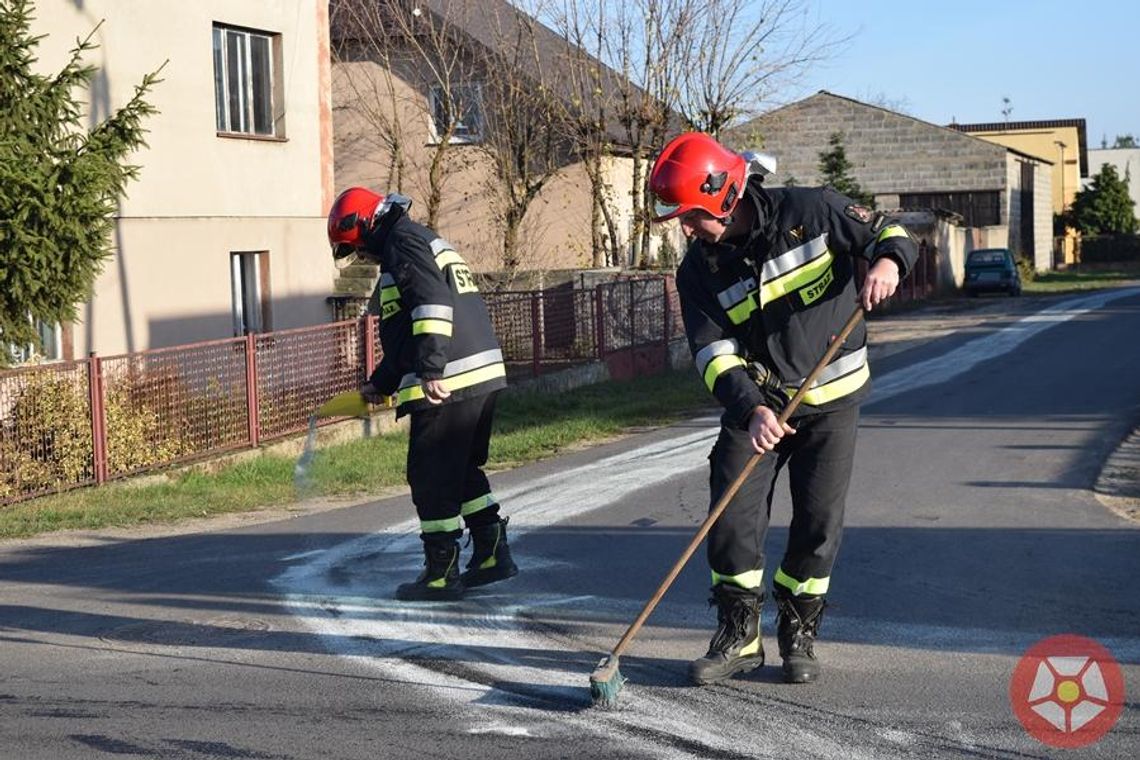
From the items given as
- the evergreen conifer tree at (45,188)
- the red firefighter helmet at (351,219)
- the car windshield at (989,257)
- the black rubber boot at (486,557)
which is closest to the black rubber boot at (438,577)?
the black rubber boot at (486,557)

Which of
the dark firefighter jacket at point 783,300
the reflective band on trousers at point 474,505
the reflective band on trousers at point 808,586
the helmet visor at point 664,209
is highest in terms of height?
the helmet visor at point 664,209

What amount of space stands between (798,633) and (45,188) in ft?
26.8

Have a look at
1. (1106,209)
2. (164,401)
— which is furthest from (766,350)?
(1106,209)

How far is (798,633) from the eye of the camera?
571cm

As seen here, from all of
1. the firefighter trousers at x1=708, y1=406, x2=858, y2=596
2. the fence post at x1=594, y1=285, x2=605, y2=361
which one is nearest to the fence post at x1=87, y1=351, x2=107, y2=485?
the firefighter trousers at x1=708, y1=406, x2=858, y2=596

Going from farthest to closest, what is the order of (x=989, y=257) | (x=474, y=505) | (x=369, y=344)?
1. (x=989, y=257)
2. (x=369, y=344)
3. (x=474, y=505)

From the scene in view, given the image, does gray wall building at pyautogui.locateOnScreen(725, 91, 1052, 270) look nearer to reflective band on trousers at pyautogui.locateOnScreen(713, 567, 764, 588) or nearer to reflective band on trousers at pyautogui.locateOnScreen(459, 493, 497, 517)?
reflective band on trousers at pyautogui.locateOnScreen(459, 493, 497, 517)

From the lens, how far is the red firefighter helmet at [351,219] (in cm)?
725

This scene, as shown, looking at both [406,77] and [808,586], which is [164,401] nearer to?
[808,586]

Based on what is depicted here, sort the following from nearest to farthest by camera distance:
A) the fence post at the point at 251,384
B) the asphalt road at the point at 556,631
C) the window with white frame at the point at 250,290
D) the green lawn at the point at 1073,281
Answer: the asphalt road at the point at 556,631
the fence post at the point at 251,384
the window with white frame at the point at 250,290
the green lawn at the point at 1073,281

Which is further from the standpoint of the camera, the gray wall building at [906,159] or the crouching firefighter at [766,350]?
the gray wall building at [906,159]

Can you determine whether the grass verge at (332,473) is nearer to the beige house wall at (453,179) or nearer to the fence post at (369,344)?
the fence post at (369,344)

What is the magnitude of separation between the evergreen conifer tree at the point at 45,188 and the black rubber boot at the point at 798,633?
8012 mm

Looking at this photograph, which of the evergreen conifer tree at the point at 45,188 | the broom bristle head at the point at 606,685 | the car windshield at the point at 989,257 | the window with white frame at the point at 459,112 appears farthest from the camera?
the car windshield at the point at 989,257
